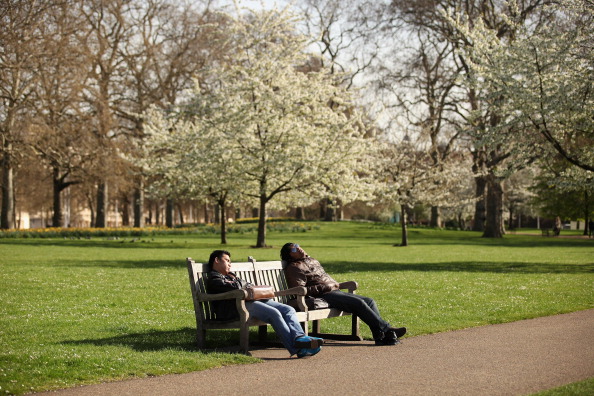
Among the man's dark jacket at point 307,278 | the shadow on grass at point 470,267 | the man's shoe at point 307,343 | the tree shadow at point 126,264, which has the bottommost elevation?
the shadow on grass at point 470,267

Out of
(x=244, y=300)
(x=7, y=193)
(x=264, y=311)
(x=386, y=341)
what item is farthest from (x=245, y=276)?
(x=7, y=193)

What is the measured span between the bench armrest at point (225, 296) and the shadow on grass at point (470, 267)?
1132cm

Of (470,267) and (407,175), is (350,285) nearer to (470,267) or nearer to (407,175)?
(470,267)

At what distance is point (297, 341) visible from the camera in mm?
8453

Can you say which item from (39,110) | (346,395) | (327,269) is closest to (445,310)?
(346,395)

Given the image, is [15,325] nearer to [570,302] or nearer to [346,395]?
[346,395]

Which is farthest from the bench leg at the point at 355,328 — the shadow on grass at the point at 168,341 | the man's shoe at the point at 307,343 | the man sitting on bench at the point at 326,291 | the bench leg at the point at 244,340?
the bench leg at the point at 244,340

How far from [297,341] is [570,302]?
7.44m

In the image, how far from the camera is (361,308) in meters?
9.71

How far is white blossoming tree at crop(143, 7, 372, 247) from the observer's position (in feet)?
108

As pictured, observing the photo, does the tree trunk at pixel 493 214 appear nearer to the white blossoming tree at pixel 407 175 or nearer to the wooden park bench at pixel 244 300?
the white blossoming tree at pixel 407 175

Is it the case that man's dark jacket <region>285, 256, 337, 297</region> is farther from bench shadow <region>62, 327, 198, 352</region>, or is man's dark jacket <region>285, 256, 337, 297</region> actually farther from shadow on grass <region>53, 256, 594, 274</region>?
shadow on grass <region>53, 256, 594, 274</region>

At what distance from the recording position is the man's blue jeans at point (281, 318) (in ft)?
28.4

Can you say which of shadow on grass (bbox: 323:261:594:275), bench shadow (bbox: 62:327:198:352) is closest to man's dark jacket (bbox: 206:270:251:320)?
bench shadow (bbox: 62:327:198:352)
